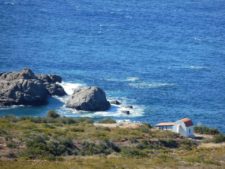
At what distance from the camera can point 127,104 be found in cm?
10994

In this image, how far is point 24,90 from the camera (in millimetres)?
109125

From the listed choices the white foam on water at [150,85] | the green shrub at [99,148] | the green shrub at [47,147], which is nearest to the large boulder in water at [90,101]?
the white foam on water at [150,85]

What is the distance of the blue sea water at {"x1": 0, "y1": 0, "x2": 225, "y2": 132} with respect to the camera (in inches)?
4365

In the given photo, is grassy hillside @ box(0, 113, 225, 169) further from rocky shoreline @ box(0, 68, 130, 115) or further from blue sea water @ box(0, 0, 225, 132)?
rocky shoreline @ box(0, 68, 130, 115)

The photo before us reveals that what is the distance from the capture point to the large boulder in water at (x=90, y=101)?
107188 mm

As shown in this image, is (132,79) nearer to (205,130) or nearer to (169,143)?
(205,130)

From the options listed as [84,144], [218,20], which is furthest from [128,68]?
[84,144]

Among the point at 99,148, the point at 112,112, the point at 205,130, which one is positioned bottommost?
the point at 112,112

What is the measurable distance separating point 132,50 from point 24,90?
36378mm

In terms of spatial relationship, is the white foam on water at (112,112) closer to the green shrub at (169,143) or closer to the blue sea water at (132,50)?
the blue sea water at (132,50)

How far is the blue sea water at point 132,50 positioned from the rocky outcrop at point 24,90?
1.56m

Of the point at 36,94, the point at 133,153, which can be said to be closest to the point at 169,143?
the point at 133,153

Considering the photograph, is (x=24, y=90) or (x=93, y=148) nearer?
(x=93, y=148)

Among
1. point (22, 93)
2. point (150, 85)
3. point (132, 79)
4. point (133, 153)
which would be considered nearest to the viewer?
point (133, 153)
